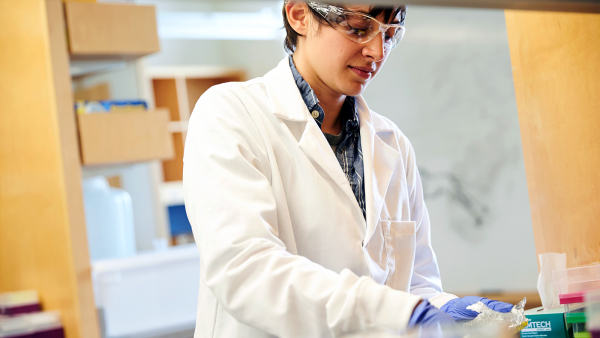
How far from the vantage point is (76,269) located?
2.11 m

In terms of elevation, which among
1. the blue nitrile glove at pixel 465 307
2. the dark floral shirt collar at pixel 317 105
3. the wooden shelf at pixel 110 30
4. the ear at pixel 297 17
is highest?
the wooden shelf at pixel 110 30

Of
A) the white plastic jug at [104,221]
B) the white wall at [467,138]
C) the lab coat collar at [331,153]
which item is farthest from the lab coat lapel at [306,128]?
the white plastic jug at [104,221]

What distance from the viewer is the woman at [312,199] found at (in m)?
0.74

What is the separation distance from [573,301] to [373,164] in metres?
0.45

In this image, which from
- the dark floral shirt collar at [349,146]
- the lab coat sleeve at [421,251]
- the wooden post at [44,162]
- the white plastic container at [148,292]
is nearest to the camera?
the dark floral shirt collar at [349,146]

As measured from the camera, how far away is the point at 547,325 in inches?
33.5

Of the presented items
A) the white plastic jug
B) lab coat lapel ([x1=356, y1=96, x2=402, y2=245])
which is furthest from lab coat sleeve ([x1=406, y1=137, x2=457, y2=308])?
the white plastic jug

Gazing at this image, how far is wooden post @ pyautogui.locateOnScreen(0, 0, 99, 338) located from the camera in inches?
83.4

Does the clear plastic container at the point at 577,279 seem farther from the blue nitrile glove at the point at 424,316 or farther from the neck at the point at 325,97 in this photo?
the neck at the point at 325,97

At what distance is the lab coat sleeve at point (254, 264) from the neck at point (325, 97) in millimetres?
247

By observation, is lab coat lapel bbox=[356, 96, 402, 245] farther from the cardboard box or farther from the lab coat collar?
the cardboard box

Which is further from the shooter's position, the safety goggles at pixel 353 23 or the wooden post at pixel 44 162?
the wooden post at pixel 44 162

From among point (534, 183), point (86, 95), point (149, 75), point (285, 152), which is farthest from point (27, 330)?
point (149, 75)

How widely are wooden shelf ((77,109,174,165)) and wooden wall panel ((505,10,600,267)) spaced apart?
177cm
